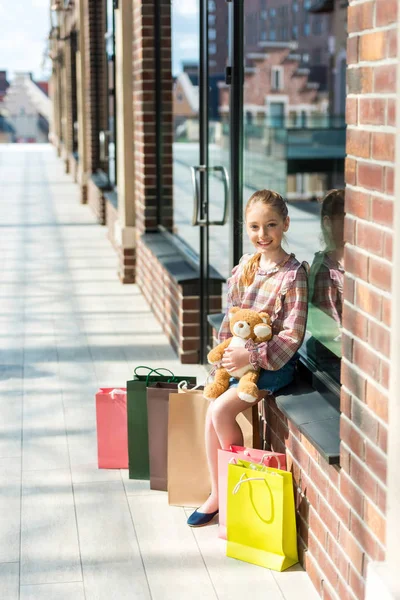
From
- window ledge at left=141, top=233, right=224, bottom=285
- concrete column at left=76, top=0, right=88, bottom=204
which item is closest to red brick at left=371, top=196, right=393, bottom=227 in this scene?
window ledge at left=141, top=233, right=224, bottom=285

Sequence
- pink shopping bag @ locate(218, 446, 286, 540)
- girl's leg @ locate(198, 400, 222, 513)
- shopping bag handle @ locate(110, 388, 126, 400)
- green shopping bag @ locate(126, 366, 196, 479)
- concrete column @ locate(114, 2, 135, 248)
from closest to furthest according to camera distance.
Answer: pink shopping bag @ locate(218, 446, 286, 540) → girl's leg @ locate(198, 400, 222, 513) → green shopping bag @ locate(126, 366, 196, 479) → shopping bag handle @ locate(110, 388, 126, 400) → concrete column @ locate(114, 2, 135, 248)

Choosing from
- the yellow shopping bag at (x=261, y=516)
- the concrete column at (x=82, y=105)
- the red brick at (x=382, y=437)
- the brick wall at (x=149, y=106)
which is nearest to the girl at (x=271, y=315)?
the yellow shopping bag at (x=261, y=516)

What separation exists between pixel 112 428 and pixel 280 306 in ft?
3.56

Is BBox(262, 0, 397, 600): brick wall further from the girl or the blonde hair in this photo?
the blonde hair

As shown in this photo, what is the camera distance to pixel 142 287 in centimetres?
803

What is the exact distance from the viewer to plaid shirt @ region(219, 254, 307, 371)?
3.44m

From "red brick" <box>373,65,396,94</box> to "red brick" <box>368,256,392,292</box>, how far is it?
0.42 metres

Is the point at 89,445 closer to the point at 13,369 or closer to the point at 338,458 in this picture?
the point at 13,369

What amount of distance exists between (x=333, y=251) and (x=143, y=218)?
441 centimetres

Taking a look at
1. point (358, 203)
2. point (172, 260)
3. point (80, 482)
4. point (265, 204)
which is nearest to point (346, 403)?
point (358, 203)

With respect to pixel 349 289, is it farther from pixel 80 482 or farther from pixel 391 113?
pixel 80 482

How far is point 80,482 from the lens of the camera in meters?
4.09

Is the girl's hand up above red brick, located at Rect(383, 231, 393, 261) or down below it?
below

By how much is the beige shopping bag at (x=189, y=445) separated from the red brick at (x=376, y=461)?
1142mm
